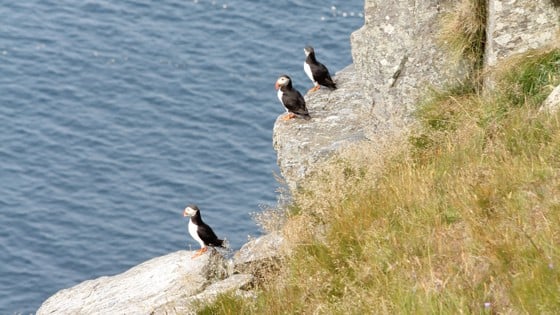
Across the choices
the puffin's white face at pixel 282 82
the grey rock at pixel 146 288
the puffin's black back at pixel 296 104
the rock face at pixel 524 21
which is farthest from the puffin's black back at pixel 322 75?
the rock face at pixel 524 21

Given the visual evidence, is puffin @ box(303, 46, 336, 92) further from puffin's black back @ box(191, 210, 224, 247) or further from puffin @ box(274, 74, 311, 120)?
puffin's black back @ box(191, 210, 224, 247)

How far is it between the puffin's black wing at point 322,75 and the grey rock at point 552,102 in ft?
21.7

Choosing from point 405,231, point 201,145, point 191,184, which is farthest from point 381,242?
point 201,145

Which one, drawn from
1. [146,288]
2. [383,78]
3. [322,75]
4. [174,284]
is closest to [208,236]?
[322,75]

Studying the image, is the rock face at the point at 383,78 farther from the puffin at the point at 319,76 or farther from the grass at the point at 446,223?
the puffin at the point at 319,76

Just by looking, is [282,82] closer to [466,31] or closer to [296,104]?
[296,104]

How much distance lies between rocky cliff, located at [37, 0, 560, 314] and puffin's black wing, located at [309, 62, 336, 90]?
2.45ft

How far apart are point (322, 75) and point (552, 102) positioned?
23.7 ft

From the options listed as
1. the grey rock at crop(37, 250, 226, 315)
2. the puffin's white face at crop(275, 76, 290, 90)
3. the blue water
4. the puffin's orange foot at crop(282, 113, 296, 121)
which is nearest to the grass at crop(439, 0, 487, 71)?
the puffin's orange foot at crop(282, 113, 296, 121)

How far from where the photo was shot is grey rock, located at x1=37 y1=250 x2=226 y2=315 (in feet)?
41.1

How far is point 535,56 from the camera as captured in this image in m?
11.6

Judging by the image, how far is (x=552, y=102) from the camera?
403 inches

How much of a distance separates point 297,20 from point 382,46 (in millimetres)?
26154

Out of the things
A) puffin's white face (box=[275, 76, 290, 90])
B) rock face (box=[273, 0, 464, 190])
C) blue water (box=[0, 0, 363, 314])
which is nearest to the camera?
rock face (box=[273, 0, 464, 190])
